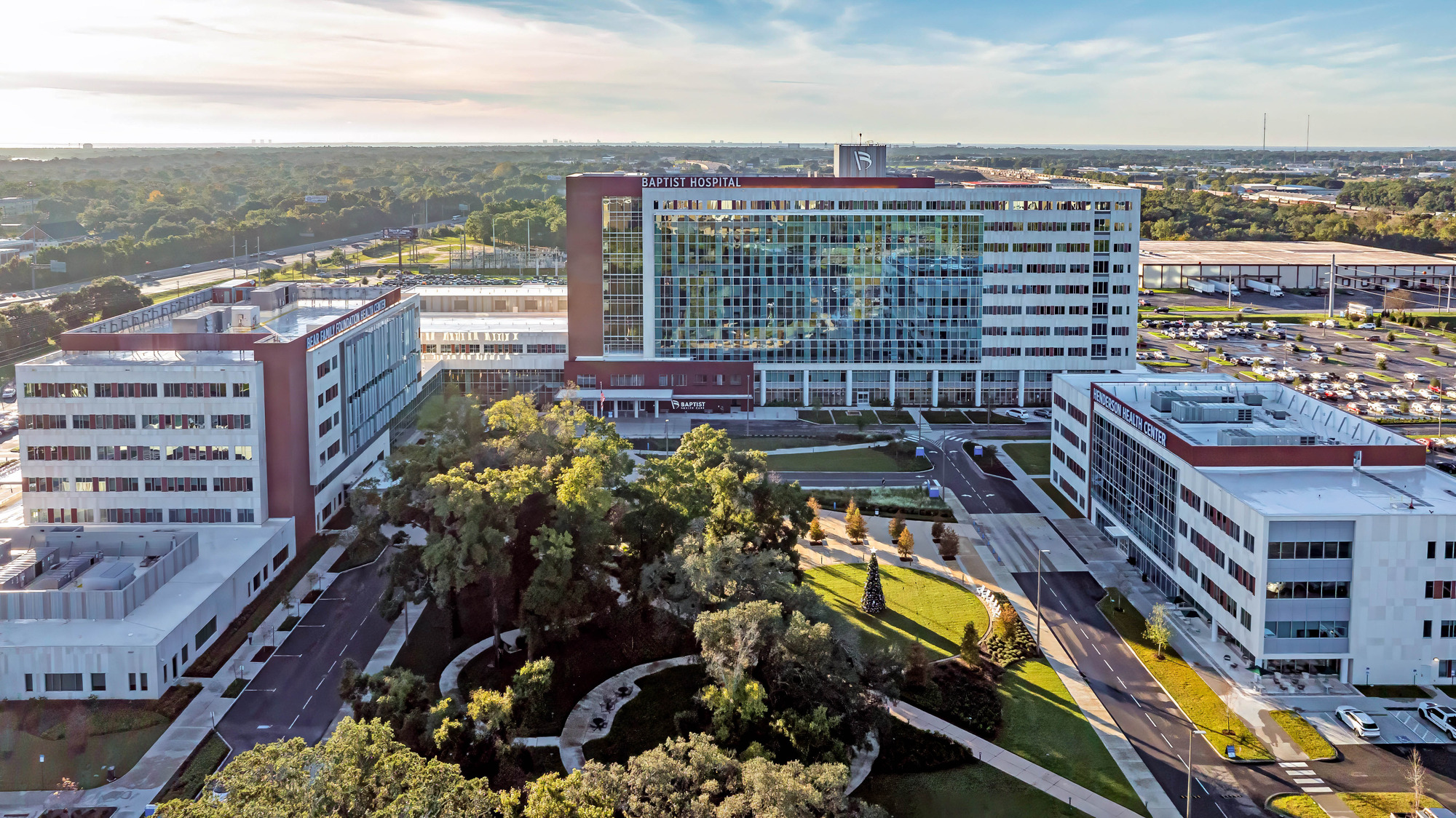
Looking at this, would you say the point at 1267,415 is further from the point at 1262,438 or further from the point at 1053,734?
the point at 1053,734

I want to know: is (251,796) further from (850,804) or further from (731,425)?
(731,425)

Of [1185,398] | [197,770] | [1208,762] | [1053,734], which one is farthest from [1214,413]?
[197,770]

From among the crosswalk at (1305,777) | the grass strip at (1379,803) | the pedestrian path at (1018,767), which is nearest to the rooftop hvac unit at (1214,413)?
the crosswalk at (1305,777)

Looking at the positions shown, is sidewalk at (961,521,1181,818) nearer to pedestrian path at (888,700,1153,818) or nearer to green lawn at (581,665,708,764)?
pedestrian path at (888,700,1153,818)

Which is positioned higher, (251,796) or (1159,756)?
(251,796)

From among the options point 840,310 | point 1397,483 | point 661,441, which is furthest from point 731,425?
point 1397,483

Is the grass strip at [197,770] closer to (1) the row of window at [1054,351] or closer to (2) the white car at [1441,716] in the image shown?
(2) the white car at [1441,716]
